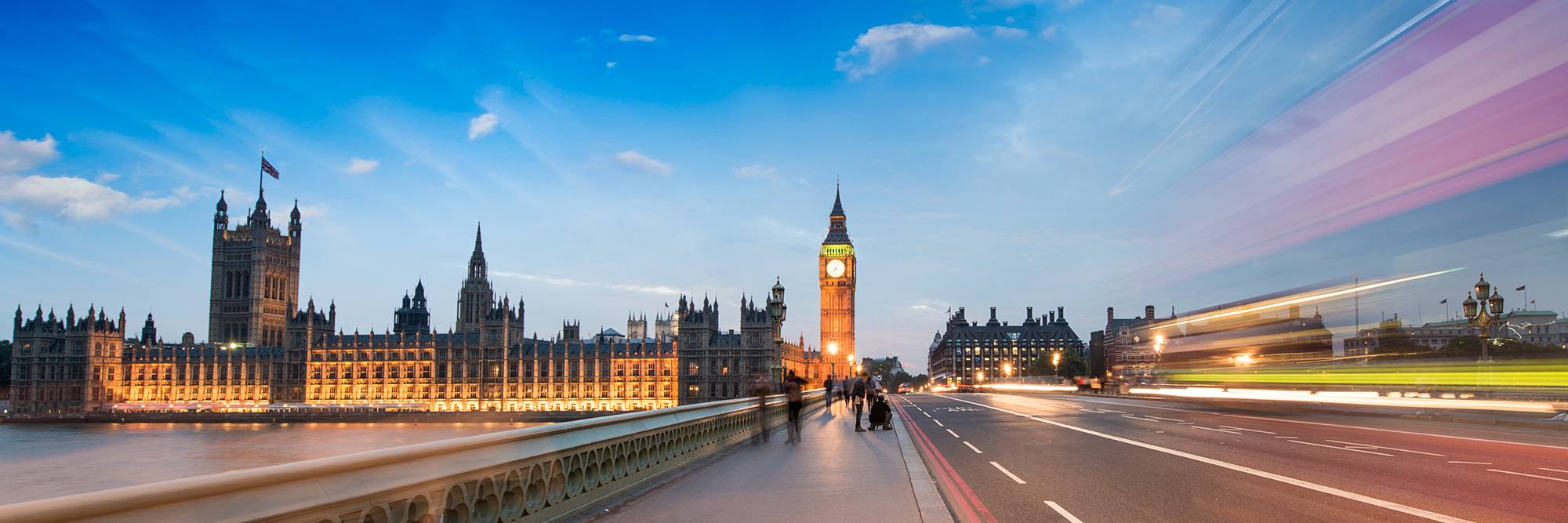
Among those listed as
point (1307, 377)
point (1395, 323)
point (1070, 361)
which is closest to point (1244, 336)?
point (1307, 377)

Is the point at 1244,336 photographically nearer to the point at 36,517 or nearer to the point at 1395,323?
the point at 1395,323

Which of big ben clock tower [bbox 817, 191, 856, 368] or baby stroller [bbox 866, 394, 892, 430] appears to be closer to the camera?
baby stroller [bbox 866, 394, 892, 430]

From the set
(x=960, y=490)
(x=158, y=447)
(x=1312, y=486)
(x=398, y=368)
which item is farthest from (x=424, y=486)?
(x=398, y=368)

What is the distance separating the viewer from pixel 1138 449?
18094mm

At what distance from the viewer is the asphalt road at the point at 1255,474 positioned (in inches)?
393

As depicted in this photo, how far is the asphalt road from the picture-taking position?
9.98 m

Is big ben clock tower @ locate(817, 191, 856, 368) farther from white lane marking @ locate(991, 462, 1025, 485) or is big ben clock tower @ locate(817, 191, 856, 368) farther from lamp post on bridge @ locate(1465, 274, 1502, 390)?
white lane marking @ locate(991, 462, 1025, 485)

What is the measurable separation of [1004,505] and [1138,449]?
28.5ft

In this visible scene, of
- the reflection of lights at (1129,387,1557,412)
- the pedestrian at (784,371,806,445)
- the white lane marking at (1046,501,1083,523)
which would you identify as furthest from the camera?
the reflection of lights at (1129,387,1557,412)

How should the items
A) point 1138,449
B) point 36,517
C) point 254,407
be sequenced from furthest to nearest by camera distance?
1. point 254,407
2. point 1138,449
3. point 36,517

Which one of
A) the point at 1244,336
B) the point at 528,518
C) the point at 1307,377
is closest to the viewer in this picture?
the point at 528,518

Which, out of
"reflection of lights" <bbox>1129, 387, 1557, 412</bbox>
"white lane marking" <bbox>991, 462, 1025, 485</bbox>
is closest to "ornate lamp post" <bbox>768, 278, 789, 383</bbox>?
"white lane marking" <bbox>991, 462, 1025, 485</bbox>

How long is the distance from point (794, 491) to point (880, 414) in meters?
14.9

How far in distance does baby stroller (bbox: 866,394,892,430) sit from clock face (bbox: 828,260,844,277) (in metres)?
166
